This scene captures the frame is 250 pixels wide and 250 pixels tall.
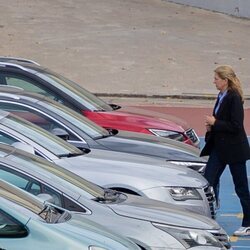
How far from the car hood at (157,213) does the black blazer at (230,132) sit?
277 cm

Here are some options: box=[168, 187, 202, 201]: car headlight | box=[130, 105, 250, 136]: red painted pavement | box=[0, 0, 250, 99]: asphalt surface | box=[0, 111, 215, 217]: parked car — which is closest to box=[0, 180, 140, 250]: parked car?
box=[0, 111, 215, 217]: parked car

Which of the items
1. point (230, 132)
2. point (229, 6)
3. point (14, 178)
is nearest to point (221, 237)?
point (14, 178)

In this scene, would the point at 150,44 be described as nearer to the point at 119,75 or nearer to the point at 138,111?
the point at 119,75

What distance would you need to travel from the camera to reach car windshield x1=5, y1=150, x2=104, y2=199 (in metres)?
6.66

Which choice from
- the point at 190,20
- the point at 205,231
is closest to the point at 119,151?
the point at 205,231

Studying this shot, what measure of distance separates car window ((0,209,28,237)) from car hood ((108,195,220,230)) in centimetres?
175

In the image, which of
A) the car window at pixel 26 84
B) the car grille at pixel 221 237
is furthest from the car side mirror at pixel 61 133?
the car grille at pixel 221 237

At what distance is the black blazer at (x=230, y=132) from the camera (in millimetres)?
9992

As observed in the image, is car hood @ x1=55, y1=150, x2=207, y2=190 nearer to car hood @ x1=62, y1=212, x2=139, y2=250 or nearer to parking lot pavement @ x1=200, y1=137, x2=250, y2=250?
parking lot pavement @ x1=200, y1=137, x2=250, y2=250

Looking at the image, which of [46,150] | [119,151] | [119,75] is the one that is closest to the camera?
[46,150]

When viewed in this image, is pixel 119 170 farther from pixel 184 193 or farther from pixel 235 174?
pixel 235 174

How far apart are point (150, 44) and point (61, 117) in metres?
22.2

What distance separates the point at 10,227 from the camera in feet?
16.6

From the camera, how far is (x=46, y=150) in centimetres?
838
